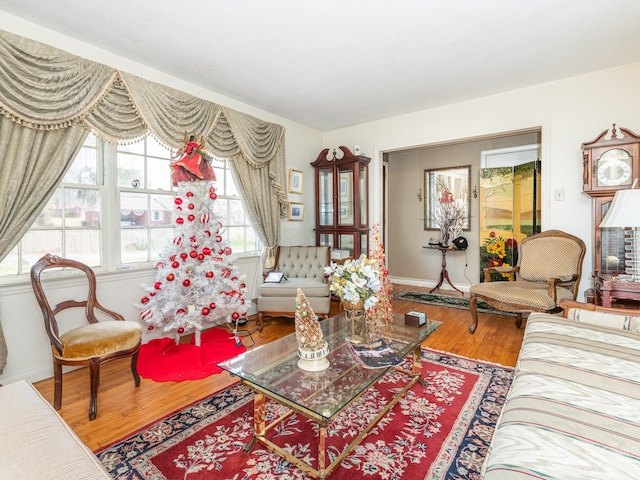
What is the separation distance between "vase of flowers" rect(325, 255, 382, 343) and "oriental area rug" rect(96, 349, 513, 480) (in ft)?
1.75

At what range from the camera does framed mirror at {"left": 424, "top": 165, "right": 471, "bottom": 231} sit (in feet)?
17.8

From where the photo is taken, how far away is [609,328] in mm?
1932

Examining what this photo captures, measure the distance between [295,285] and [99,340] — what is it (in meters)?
1.97

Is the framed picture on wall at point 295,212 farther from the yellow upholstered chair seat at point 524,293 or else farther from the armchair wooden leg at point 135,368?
the armchair wooden leg at point 135,368

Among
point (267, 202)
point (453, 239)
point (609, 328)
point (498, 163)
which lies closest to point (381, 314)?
point (609, 328)

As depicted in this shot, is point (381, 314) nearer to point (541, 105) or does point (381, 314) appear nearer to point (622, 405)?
point (622, 405)

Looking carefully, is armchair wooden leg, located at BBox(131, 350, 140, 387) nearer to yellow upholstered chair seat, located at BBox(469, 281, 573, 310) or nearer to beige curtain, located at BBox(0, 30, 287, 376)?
beige curtain, located at BBox(0, 30, 287, 376)

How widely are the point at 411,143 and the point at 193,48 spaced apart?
2.90m

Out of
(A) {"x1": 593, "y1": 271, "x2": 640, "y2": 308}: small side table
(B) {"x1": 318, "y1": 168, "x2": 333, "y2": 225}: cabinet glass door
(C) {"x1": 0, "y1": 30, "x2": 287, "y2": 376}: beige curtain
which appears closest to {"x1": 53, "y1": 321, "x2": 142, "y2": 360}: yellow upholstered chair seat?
(C) {"x1": 0, "y1": 30, "x2": 287, "y2": 376}: beige curtain

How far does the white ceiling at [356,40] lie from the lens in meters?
→ 2.22

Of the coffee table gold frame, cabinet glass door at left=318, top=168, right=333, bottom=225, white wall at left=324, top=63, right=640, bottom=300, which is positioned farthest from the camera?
cabinet glass door at left=318, top=168, right=333, bottom=225

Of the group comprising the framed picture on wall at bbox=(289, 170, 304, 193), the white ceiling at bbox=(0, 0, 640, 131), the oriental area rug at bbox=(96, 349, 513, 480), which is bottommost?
the oriental area rug at bbox=(96, 349, 513, 480)

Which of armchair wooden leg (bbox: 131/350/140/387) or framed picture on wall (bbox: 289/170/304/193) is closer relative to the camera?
armchair wooden leg (bbox: 131/350/140/387)

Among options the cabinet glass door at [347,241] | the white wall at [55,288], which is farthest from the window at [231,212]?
the cabinet glass door at [347,241]
